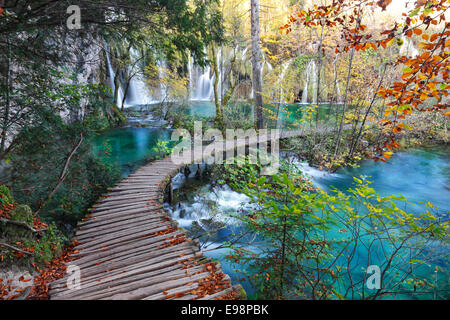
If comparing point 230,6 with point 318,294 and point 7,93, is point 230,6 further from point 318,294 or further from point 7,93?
point 318,294

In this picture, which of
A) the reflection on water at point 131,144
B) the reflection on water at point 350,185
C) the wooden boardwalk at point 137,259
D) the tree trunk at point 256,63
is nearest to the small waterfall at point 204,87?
the reflection on water at point 131,144

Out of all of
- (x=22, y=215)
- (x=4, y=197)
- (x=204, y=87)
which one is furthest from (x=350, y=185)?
(x=204, y=87)

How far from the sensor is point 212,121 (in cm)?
1408

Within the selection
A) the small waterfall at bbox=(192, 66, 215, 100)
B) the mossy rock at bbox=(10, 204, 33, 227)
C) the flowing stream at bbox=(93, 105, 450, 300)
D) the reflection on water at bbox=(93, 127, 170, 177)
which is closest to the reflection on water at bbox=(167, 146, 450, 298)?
the flowing stream at bbox=(93, 105, 450, 300)

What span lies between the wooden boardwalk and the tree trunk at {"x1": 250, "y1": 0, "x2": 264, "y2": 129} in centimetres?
696

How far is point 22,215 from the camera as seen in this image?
3.41 meters

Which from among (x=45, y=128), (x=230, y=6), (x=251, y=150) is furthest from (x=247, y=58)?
(x=45, y=128)

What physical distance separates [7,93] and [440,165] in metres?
16.7

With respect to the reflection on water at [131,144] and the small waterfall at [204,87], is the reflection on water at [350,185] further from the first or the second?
the small waterfall at [204,87]

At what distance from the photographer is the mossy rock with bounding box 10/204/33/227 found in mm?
3348

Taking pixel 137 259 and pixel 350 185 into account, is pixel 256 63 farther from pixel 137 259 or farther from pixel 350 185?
pixel 137 259

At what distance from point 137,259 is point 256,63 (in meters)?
9.19

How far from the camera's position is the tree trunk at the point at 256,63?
9.10m

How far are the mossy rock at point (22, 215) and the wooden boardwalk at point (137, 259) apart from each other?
92cm
